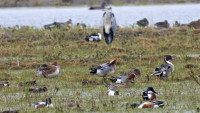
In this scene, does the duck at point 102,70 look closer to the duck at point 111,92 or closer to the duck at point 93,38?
the duck at point 111,92

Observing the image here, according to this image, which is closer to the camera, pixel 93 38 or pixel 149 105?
pixel 149 105

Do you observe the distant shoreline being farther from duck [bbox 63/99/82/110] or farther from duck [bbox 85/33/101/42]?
duck [bbox 63/99/82/110]

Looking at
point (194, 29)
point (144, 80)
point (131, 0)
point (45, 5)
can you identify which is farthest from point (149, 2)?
point (144, 80)

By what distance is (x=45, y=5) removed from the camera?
40281mm

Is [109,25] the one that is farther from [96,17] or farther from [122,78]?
[96,17]

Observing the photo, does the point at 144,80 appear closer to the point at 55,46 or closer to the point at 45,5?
the point at 55,46

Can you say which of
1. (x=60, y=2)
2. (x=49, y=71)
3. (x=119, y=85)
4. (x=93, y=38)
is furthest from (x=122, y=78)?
(x=60, y=2)

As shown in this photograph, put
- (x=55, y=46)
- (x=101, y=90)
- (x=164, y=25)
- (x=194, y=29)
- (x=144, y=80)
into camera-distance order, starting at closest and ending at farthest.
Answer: (x=101, y=90)
(x=144, y=80)
(x=55, y=46)
(x=194, y=29)
(x=164, y=25)

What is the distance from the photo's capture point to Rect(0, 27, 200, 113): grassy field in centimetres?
805

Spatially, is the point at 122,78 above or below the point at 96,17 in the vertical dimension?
above

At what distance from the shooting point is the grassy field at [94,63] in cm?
805

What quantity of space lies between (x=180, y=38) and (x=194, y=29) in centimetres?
143

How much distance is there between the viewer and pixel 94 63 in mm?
12133

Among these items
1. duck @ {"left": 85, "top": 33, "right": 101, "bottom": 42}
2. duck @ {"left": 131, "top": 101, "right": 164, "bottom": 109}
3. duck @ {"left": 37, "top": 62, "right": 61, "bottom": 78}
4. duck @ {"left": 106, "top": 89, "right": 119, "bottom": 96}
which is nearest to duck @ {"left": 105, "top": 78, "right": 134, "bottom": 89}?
duck @ {"left": 106, "top": 89, "right": 119, "bottom": 96}
